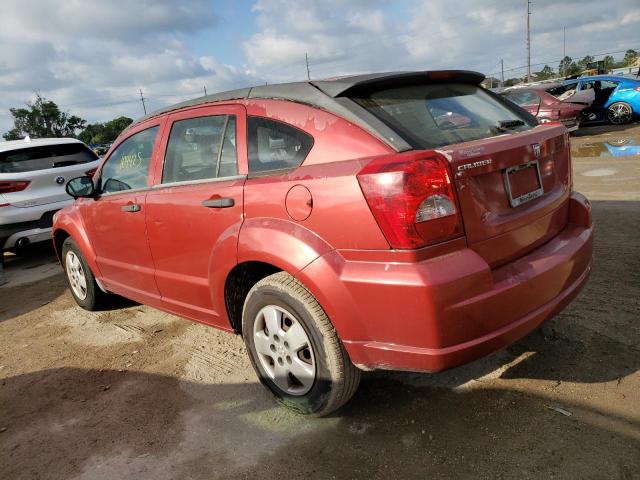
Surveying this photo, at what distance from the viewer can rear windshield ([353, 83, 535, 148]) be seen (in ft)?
7.59

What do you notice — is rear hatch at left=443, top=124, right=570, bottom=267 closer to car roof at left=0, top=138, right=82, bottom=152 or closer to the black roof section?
the black roof section

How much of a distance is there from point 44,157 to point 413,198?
642 centimetres

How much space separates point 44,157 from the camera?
6766 mm

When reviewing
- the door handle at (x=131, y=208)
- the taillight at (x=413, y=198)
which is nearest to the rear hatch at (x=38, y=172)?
the door handle at (x=131, y=208)

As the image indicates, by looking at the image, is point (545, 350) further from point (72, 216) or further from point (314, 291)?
point (72, 216)

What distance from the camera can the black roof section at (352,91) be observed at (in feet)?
7.36

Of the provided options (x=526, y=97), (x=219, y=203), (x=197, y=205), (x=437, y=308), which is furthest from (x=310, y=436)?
(x=526, y=97)

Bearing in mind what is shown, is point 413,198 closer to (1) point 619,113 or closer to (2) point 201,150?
(2) point 201,150

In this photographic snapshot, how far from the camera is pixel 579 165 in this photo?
353 inches

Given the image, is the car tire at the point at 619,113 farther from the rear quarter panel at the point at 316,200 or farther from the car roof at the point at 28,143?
the rear quarter panel at the point at 316,200

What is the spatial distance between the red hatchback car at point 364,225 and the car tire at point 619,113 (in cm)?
1462

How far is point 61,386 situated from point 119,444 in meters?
0.99

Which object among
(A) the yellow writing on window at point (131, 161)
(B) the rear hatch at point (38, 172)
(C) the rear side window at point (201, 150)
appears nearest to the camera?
(C) the rear side window at point (201, 150)

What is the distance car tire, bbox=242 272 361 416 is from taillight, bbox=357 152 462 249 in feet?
1.87
